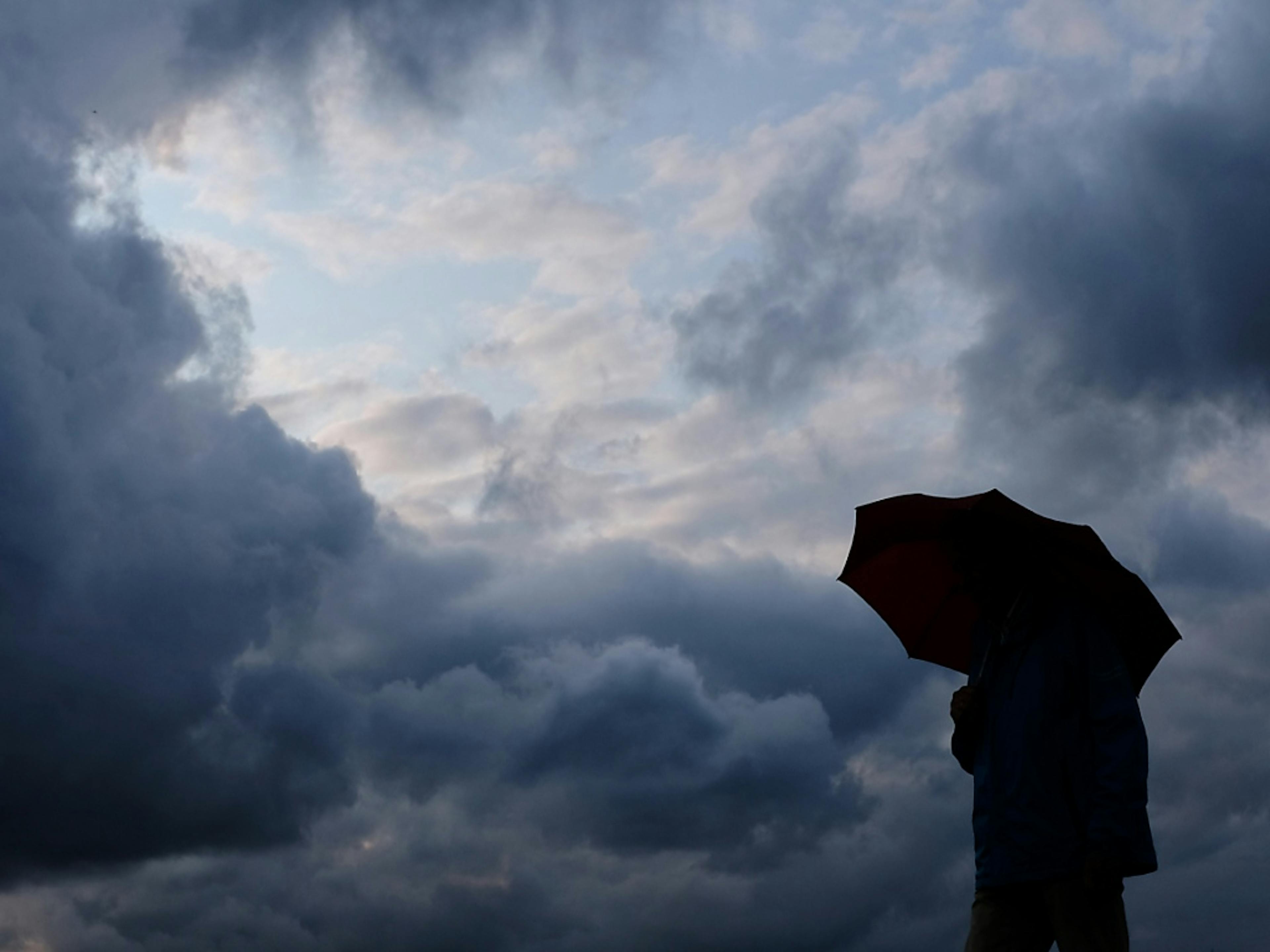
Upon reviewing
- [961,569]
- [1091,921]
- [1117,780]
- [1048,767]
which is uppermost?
[961,569]

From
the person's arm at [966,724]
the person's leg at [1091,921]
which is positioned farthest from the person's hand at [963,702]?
the person's leg at [1091,921]

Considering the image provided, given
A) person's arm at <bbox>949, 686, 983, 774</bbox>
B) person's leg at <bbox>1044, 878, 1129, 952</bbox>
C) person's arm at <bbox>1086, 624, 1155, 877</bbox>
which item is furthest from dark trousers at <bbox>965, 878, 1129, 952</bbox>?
person's arm at <bbox>949, 686, 983, 774</bbox>

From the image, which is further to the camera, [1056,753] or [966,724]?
[966,724]

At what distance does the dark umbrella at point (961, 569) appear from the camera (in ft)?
23.7

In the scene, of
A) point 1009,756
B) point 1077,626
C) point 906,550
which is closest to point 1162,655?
point 1077,626

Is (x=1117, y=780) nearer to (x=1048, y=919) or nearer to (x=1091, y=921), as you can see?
(x=1091, y=921)

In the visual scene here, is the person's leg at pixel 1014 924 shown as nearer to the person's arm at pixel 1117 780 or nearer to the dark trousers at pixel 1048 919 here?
the dark trousers at pixel 1048 919

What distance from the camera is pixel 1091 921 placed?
654cm

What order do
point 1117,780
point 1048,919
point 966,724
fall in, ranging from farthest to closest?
1. point 966,724
2. point 1048,919
3. point 1117,780

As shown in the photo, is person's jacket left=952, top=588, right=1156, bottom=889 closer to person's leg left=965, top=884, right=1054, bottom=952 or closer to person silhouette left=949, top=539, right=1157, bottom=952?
person silhouette left=949, top=539, right=1157, bottom=952

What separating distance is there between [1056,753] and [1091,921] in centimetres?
84

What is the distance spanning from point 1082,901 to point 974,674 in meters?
1.46

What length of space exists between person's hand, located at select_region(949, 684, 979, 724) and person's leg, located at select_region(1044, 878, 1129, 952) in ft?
3.72

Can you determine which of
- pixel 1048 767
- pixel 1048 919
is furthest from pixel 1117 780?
pixel 1048 919
